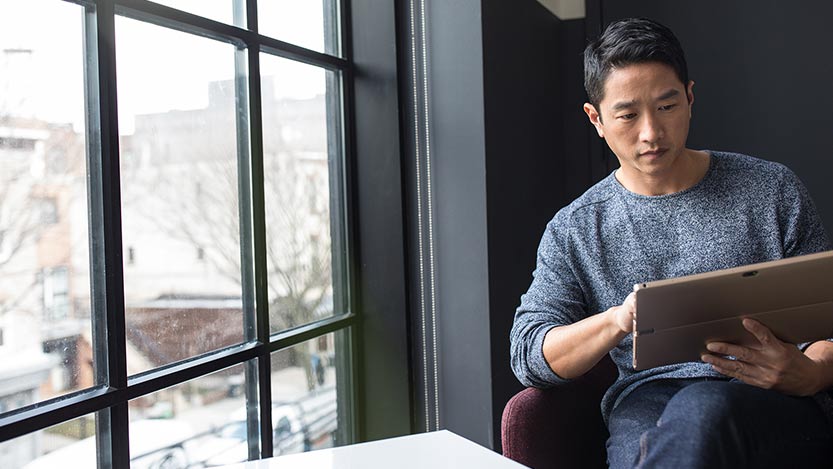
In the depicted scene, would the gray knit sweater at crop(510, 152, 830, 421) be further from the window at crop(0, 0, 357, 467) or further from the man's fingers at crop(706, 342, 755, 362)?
the window at crop(0, 0, 357, 467)

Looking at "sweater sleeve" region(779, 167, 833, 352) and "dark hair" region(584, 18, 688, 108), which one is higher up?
"dark hair" region(584, 18, 688, 108)

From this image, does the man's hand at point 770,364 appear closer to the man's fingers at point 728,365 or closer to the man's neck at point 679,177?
the man's fingers at point 728,365

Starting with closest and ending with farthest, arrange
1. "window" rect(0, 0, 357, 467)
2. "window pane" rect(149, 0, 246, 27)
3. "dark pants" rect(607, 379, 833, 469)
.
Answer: "dark pants" rect(607, 379, 833, 469)
"window" rect(0, 0, 357, 467)
"window pane" rect(149, 0, 246, 27)

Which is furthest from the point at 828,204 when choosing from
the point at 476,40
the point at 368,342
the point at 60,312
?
the point at 60,312

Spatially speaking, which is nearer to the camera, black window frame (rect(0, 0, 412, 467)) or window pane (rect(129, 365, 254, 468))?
black window frame (rect(0, 0, 412, 467))

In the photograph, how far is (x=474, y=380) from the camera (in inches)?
94.3

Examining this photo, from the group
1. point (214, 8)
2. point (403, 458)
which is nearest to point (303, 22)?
point (214, 8)

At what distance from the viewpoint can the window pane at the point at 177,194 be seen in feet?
5.28

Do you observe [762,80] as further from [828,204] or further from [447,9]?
[447,9]

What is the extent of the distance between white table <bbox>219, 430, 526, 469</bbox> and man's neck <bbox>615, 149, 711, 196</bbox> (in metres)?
0.70

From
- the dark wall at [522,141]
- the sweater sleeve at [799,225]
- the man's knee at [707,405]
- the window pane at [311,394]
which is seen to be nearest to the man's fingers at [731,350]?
the man's knee at [707,405]

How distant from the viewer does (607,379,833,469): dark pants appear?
1.10 m

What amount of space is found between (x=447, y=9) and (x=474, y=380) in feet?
3.77

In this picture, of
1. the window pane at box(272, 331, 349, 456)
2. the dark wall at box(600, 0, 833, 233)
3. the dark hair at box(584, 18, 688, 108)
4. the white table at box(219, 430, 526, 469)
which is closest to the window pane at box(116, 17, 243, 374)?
the window pane at box(272, 331, 349, 456)
